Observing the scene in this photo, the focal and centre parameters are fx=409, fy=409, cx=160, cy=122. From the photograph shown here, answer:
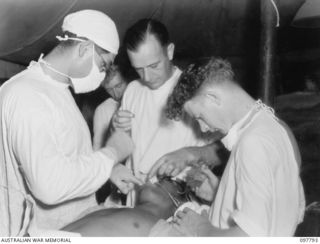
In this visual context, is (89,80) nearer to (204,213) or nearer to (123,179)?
(123,179)

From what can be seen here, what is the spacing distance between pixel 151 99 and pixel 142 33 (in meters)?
0.34

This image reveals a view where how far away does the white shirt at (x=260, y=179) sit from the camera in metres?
1.05

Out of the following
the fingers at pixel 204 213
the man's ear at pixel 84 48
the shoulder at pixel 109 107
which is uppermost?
the man's ear at pixel 84 48

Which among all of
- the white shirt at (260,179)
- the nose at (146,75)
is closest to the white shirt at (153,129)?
the nose at (146,75)

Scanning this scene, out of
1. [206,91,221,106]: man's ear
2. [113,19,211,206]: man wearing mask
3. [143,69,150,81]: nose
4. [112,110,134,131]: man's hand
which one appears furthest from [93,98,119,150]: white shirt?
[206,91,221,106]: man's ear

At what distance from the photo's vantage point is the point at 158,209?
152 centimetres

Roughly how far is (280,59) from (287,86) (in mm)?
222

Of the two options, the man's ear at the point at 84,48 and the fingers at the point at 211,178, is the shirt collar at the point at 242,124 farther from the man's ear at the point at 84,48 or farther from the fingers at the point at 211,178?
the man's ear at the point at 84,48

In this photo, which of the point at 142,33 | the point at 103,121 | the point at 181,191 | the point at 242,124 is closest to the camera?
the point at 242,124

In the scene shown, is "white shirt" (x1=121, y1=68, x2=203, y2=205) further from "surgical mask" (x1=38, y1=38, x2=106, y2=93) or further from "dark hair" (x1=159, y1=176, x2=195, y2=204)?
"surgical mask" (x1=38, y1=38, x2=106, y2=93)

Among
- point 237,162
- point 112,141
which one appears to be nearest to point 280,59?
point 112,141

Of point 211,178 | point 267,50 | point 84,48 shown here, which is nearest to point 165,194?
point 211,178

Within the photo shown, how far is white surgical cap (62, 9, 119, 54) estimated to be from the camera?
1.41 metres

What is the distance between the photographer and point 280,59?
10.6 feet
